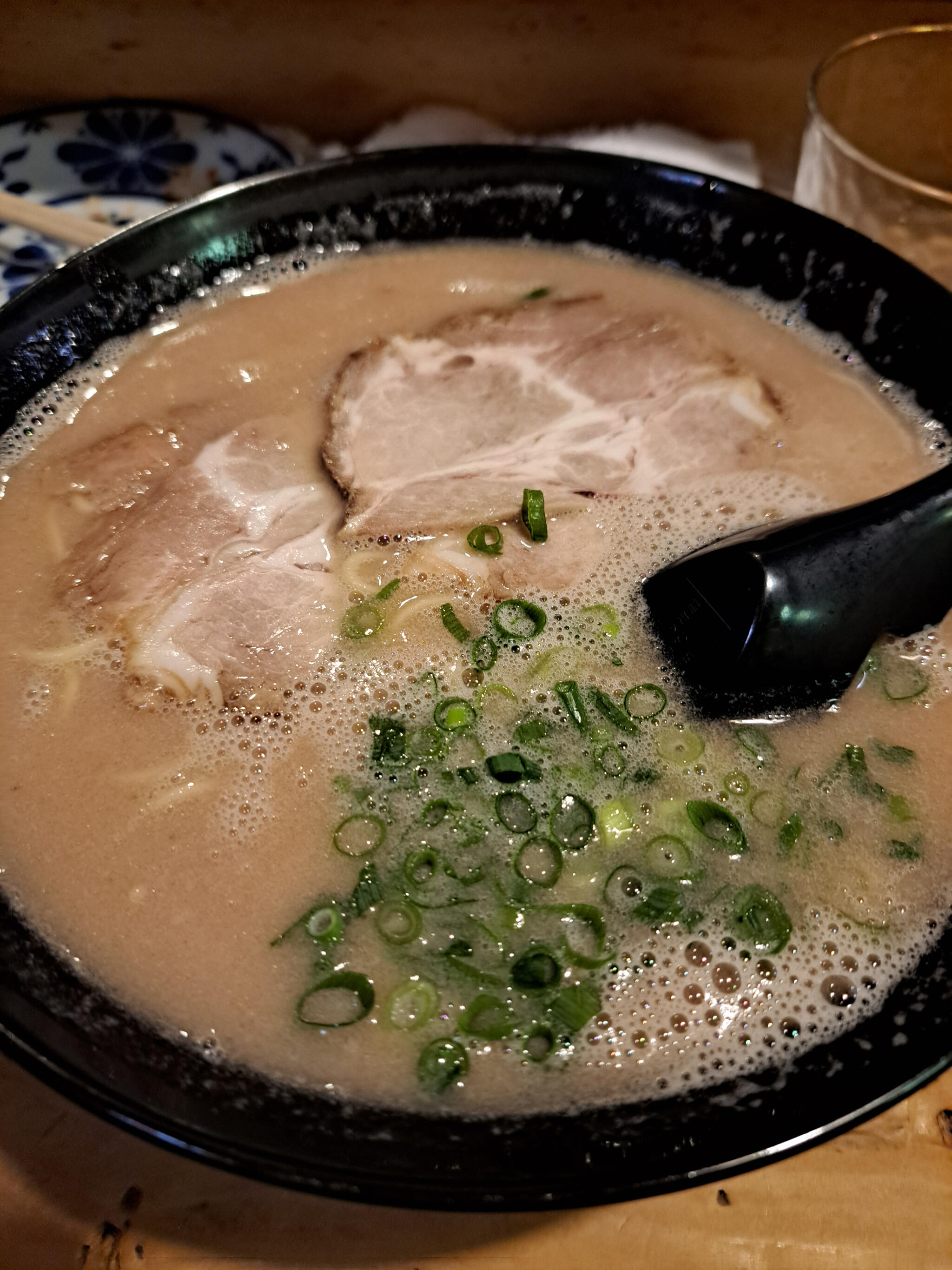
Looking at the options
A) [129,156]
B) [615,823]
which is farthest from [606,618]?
[129,156]

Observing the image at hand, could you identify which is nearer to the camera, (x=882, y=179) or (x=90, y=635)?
(x=90, y=635)

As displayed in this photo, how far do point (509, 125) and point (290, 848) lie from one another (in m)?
2.13

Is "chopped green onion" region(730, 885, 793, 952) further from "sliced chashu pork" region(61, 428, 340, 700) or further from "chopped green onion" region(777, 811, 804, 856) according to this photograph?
"sliced chashu pork" region(61, 428, 340, 700)

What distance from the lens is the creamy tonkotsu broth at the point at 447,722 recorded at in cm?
124

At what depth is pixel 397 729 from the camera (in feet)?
4.72

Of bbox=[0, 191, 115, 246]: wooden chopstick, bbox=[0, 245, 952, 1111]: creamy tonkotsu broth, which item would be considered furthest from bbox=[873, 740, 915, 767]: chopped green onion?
bbox=[0, 191, 115, 246]: wooden chopstick

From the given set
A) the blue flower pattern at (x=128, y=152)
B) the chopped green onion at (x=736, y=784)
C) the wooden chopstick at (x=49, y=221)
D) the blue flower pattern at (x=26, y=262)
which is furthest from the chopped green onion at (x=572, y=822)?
the blue flower pattern at (x=128, y=152)

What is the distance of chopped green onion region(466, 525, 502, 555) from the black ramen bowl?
36.4 inches

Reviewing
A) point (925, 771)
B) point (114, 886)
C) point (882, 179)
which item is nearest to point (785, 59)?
point (882, 179)

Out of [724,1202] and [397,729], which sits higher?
[397,729]

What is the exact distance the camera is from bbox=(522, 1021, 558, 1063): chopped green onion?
3.92 ft

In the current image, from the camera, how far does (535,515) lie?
1.63 meters

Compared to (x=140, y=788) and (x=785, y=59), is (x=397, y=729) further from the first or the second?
(x=785, y=59)

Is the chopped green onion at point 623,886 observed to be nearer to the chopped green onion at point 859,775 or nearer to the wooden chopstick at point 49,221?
the chopped green onion at point 859,775
